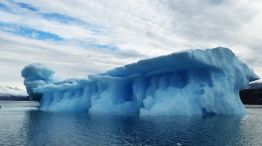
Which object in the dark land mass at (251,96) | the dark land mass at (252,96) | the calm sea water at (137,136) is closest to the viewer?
the calm sea water at (137,136)

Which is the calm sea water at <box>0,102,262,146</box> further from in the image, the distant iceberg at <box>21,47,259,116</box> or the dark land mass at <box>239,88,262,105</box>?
the dark land mass at <box>239,88,262,105</box>

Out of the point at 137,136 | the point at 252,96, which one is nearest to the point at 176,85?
the point at 137,136

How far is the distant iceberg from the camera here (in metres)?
36.2

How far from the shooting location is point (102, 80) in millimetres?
42781

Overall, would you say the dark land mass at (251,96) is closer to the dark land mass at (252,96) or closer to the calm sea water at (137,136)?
the dark land mass at (252,96)

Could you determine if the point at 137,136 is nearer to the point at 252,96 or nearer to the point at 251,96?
the point at 251,96

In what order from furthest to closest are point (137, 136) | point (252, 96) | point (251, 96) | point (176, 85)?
point (252, 96)
point (251, 96)
point (176, 85)
point (137, 136)

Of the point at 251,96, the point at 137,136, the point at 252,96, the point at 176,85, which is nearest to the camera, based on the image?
the point at 137,136

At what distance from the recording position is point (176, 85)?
39062mm

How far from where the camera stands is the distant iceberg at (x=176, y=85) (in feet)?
119

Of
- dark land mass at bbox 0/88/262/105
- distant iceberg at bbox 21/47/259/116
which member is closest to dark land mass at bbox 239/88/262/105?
dark land mass at bbox 0/88/262/105

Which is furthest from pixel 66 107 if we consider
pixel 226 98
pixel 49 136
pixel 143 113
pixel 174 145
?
pixel 174 145

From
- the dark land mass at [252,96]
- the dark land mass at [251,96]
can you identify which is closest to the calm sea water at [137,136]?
the dark land mass at [251,96]

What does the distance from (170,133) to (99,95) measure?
21651 millimetres
